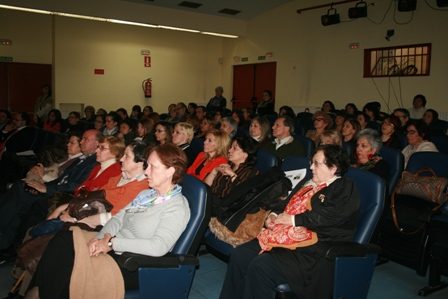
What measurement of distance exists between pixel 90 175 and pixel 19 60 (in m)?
8.69

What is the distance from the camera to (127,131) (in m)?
5.94

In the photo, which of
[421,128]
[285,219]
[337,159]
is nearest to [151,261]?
[285,219]

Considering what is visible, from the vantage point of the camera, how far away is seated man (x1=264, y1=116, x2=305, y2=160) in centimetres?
420

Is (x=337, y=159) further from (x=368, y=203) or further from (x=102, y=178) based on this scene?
(x=102, y=178)

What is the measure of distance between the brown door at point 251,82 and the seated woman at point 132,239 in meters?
9.79

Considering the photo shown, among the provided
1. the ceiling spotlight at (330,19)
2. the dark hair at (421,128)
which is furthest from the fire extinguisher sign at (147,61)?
the dark hair at (421,128)

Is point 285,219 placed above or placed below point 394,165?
below

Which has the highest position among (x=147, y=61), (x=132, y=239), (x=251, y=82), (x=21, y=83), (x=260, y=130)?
(x=147, y=61)

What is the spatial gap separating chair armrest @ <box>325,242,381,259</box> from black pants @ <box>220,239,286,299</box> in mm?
290

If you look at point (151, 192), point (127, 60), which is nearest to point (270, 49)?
point (127, 60)

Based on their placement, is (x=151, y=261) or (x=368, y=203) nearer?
(x=151, y=261)

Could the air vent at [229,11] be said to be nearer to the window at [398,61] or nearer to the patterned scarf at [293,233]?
the window at [398,61]

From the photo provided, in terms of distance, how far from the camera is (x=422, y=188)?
312 cm

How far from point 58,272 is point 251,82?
11102 millimetres
